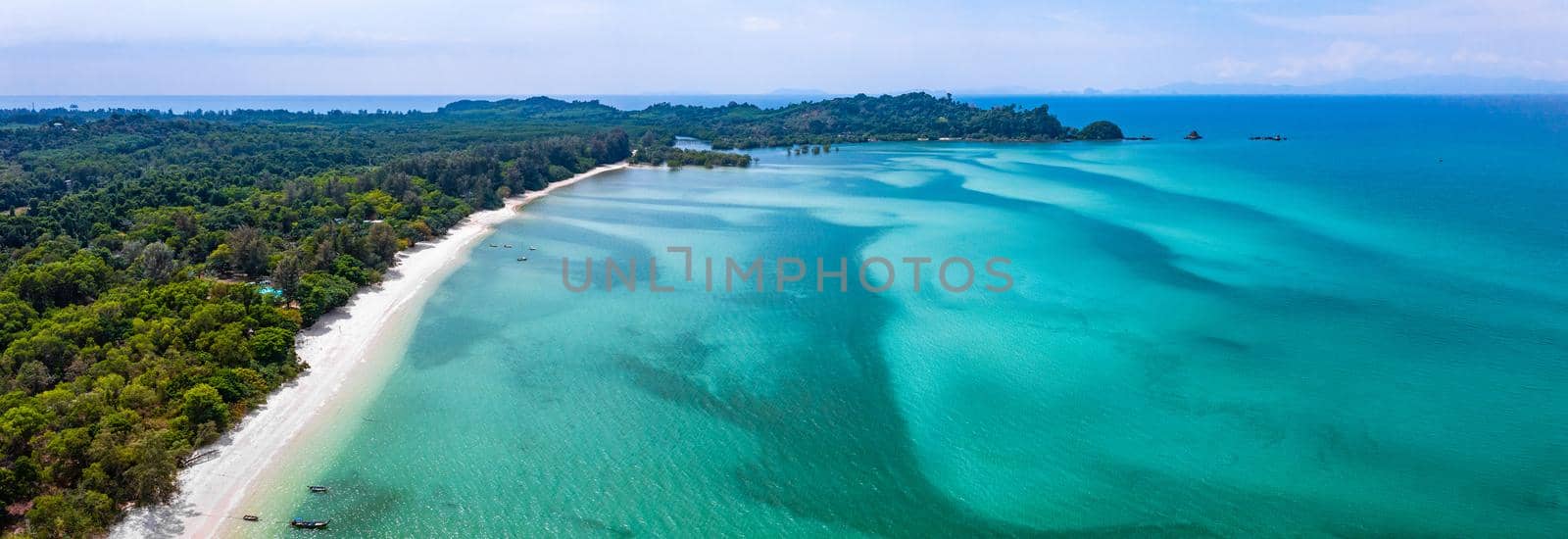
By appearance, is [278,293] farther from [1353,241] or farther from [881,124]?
[881,124]

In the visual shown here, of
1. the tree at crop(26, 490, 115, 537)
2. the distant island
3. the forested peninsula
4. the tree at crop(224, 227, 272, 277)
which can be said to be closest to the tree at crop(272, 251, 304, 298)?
the forested peninsula

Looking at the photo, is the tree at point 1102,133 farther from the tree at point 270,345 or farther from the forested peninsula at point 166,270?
the tree at point 270,345

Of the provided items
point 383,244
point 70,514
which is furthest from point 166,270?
point 70,514

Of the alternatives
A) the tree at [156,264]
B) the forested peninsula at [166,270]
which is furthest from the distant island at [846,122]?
the tree at [156,264]

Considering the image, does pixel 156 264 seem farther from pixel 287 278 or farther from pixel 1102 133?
pixel 1102 133

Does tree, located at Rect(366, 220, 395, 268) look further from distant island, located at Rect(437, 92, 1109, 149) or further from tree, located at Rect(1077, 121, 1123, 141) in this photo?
tree, located at Rect(1077, 121, 1123, 141)
